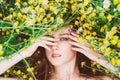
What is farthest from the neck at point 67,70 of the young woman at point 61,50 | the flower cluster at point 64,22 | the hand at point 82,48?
the flower cluster at point 64,22

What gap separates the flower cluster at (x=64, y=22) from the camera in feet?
7.40

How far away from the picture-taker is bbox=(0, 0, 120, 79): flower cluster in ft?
7.40

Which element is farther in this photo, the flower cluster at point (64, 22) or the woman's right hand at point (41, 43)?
the woman's right hand at point (41, 43)

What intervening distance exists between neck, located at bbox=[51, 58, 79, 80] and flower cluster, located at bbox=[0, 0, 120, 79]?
9.8 inches

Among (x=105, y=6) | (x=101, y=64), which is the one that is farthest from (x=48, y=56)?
(x=105, y=6)

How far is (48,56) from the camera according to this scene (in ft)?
8.25

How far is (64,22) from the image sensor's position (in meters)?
2.40

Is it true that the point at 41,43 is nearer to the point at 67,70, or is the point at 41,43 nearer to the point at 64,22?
the point at 64,22

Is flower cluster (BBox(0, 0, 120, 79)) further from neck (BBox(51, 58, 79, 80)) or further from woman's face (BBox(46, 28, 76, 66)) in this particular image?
neck (BBox(51, 58, 79, 80))

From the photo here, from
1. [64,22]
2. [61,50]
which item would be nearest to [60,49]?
[61,50]

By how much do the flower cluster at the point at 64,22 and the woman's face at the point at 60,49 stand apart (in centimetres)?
9

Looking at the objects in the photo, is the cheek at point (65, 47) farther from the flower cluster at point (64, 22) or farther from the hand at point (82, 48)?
the flower cluster at point (64, 22)

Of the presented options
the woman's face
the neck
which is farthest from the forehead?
the neck

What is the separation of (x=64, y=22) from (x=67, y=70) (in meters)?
0.31
